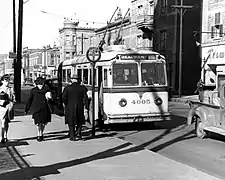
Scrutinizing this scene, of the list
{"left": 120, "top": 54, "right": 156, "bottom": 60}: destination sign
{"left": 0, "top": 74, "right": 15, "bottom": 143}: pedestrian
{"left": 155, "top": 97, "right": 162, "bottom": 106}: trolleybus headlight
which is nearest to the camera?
{"left": 0, "top": 74, "right": 15, "bottom": 143}: pedestrian

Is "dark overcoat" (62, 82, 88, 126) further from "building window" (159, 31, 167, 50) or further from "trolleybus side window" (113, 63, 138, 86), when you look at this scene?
"building window" (159, 31, 167, 50)

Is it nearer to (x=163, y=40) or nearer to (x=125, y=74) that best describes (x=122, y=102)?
(x=125, y=74)

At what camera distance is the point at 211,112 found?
12445mm

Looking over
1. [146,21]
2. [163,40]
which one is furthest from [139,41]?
[163,40]

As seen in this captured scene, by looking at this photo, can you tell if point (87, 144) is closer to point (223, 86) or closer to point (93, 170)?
point (93, 170)

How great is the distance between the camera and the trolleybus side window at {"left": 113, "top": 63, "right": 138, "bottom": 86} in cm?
1418

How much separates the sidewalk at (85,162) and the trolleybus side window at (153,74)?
2.84 meters

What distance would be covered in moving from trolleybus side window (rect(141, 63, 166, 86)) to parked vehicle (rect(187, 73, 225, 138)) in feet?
4.85

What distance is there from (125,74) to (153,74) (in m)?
0.97

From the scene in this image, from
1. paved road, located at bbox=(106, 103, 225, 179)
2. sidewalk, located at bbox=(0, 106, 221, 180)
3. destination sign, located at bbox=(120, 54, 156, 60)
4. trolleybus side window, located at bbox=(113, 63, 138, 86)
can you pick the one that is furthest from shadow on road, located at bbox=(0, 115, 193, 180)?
destination sign, located at bbox=(120, 54, 156, 60)

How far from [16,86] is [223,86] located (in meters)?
19.4

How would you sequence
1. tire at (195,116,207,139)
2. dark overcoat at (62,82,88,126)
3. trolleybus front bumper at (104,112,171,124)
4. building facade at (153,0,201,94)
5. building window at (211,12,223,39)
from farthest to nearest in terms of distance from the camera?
1. building facade at (153,0,201,94)
2. building window at (211,12,223,39)
3. trolleybus front bumper at (104,112,171,124)
4. tire at (195,116,207,139)
5. dark overcoat at (62,82,88,126)

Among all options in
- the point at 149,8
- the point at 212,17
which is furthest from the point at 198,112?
the point at 149,8

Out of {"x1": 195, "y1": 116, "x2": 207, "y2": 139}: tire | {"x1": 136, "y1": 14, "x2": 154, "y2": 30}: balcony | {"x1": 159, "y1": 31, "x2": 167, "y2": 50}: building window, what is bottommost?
{"x1": 195, "y1": 116, "x2": 207, "y2": 139}: tire
